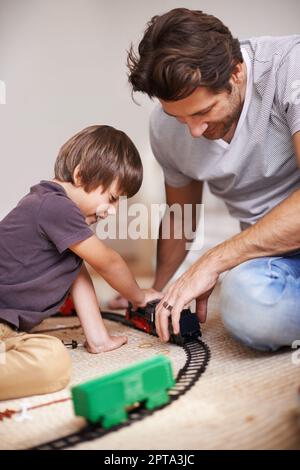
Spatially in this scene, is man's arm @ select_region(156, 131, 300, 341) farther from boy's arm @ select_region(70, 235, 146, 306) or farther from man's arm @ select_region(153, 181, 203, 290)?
man's arm @ select_region(153, 181, 203, 290)

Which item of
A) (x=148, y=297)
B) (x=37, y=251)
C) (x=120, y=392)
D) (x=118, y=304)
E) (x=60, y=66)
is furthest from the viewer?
(x=60, y=66)

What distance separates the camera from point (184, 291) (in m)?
0.97

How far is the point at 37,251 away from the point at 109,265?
15 centimetres

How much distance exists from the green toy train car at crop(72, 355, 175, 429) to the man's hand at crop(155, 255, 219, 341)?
0.23 metres

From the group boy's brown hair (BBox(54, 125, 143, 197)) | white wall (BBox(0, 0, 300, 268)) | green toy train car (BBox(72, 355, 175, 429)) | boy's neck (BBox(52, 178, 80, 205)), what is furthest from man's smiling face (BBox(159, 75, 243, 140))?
white wall (BBox(0, 0, 300, 268))

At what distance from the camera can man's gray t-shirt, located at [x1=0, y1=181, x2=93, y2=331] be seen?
103 cm

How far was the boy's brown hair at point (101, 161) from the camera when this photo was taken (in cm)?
111

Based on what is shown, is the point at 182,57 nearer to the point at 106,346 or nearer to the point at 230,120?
the point at 230,120

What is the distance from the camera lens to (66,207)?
3.37 feet

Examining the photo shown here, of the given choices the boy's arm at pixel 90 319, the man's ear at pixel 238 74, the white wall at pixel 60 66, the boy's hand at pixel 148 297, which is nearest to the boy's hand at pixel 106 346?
the boy's arm at pixel 90 319

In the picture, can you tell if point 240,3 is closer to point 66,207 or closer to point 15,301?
point 66,207

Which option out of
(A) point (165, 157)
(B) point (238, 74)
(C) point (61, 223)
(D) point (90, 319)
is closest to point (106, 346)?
(D) point (90, 319)

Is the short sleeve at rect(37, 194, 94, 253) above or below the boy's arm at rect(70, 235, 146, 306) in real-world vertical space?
above
